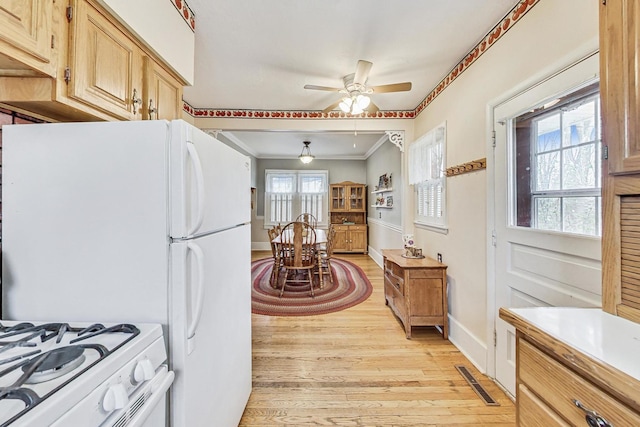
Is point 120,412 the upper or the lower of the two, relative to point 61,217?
lower

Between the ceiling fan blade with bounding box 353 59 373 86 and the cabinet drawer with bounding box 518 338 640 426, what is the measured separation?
202 centimetres

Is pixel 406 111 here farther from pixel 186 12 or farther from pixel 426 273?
pixel 186 12

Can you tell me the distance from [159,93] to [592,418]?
218 cm

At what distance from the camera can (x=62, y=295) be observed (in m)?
0.99

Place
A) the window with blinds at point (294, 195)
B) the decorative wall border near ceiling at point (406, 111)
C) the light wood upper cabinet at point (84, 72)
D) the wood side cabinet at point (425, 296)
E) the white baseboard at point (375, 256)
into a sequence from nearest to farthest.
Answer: the light wood upper cabinet at point (84, 72) → the decorative wall border near ceiling at point (406, 111) → the wood side cabinet at point (425, 296) → the white baseboard at point (375, 256) → the window with blinds at point (294, 195)

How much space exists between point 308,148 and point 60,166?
5.05 meters

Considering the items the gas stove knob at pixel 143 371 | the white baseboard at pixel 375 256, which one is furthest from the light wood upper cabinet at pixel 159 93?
the white baseboard at pixel 375 256

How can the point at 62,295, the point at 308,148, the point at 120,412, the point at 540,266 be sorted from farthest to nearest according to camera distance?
the point at 308,148, the point at 540,266, the point at 62,295, the point at 120,412

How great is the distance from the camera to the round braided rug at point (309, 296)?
10.3ft

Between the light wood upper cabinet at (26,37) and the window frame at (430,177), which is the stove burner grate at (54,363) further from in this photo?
the window frame at (430,177)

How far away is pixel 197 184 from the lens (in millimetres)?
1008

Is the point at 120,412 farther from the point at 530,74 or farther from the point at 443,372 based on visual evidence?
the point at 530,74

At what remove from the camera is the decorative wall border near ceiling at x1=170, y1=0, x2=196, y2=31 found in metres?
1.61

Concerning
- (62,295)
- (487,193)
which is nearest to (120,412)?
(62,295)
